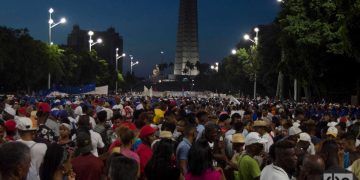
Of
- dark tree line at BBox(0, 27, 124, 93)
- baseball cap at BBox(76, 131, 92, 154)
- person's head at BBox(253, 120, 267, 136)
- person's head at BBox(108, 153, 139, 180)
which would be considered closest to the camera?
person's head at BBox(108, 153, 139, 180)

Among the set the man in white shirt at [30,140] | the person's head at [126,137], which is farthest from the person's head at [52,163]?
the person's head at [126,137]

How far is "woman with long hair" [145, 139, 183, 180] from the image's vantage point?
23.2ft

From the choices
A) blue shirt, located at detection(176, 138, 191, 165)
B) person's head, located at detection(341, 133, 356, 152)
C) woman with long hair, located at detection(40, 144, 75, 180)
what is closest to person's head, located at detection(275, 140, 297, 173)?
woman with long hair, located at detection(40, 144, 75, 180)

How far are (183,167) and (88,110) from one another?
815 cm

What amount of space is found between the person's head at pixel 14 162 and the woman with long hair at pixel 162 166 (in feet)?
7.32

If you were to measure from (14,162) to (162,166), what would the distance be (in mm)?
2447

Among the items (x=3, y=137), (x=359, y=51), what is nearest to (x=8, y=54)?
(x=359, y=51)

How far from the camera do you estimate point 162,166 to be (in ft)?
23.6

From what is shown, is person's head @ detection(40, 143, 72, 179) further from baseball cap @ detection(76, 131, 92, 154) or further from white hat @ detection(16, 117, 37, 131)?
white hat @ detection(16, 117, 37, 131)

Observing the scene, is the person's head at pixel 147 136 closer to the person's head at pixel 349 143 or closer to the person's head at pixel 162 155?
the person's head at pixel 162 155

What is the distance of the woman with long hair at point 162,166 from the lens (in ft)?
23.2

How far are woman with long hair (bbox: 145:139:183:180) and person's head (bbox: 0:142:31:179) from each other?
223 cm

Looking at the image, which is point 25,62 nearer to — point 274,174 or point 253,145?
point 253,145

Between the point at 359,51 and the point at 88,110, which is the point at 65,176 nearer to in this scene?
the point at 88,110
